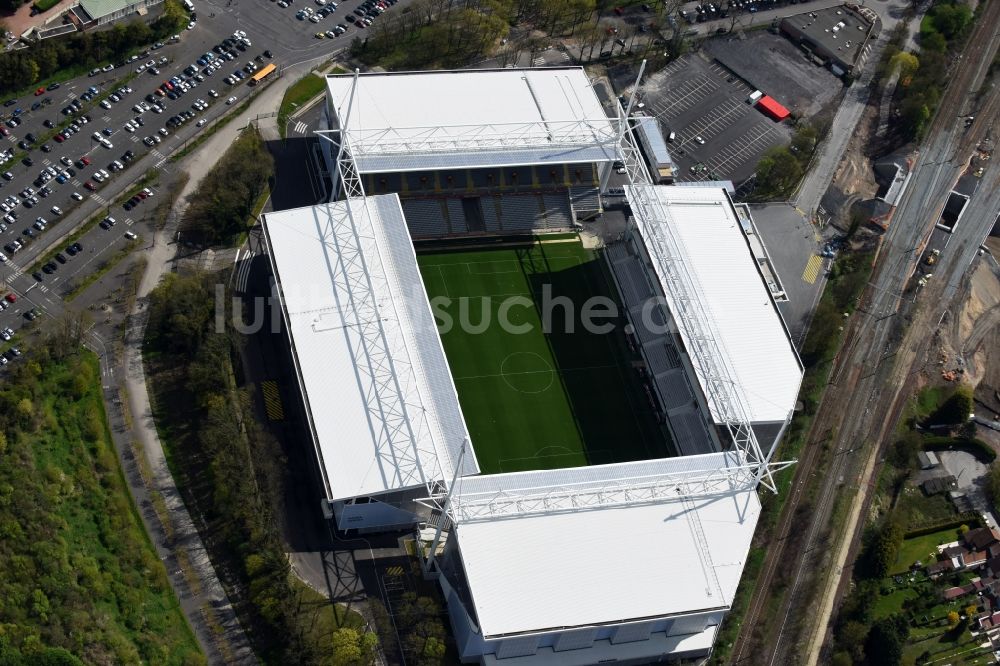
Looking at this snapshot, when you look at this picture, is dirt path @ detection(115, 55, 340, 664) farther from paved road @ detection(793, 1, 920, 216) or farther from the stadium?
paved road @ detection(793, 1, 920, 216)

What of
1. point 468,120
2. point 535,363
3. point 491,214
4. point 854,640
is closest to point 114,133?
point 468,120

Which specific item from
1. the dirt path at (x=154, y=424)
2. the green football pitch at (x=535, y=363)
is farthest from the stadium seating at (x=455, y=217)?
the dirt path at (x=154, y=424)

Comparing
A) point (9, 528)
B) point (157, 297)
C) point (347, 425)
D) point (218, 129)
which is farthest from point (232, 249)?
point (9, 528)

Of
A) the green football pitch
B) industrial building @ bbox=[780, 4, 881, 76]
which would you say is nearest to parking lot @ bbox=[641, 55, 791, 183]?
industrial building @ bbox=[780, 4, 881, 76]

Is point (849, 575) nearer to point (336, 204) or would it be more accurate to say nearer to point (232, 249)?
point (336, 204)

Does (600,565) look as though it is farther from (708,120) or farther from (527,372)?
(708,120)

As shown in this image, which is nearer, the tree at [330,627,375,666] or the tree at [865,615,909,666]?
the tree at [330,627,375,666]

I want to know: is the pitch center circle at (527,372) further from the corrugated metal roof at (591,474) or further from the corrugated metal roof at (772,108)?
the corrugated metal roof at (772,108)
